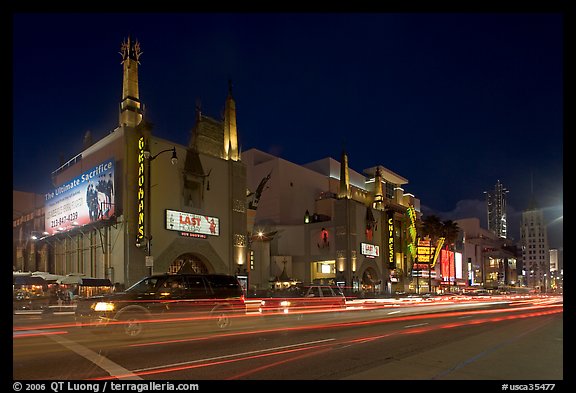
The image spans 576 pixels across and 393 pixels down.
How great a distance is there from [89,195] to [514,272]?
15411 cm

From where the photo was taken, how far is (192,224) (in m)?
41.3

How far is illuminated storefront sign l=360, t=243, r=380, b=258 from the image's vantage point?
69231mm

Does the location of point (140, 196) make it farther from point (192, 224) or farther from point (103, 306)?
point (103, 306)

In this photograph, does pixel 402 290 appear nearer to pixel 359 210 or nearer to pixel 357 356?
pixel 359 210

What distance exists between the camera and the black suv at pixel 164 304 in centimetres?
1544

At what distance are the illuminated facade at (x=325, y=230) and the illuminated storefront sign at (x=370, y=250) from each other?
0.09 metres

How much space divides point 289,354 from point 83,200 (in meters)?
32.6

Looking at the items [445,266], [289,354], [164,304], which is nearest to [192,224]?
[164,304]

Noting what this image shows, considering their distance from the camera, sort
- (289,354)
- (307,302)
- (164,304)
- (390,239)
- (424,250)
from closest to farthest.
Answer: (289,354) → (164,304) → (307,302) → (390,239) → (424,250)

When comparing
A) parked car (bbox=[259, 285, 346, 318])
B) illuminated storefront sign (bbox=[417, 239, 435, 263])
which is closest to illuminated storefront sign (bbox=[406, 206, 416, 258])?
illuminated storefront sign (bbox=[417, 239, 435, 263])

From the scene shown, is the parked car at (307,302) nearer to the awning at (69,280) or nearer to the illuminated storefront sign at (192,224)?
the illuminated storefront sign at (192,224)

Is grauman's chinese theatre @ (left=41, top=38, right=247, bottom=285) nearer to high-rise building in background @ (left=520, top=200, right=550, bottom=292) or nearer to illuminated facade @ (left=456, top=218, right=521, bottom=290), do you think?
illuminated facade @ (left=456, top=218, right=521, bottom=290)

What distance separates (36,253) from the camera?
53.8 meters

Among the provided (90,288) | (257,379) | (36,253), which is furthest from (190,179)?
(257,379)
